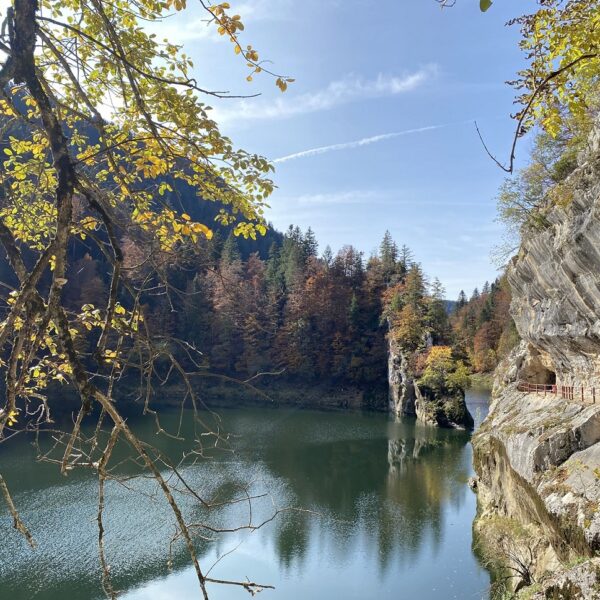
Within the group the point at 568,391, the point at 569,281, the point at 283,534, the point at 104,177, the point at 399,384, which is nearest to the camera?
the point at 104,177

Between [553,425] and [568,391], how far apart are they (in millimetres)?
3534

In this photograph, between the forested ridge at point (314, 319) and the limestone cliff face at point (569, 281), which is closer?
the limestone cliff face at point (569, 281)

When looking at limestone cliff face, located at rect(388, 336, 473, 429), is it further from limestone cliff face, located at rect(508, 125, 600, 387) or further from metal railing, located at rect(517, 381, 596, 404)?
limestone cliff face, located at rect(508, 125, 600, 387)

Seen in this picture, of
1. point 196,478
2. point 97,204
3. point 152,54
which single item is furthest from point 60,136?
point 196,478

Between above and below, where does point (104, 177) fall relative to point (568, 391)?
above

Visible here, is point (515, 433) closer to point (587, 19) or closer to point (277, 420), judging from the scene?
point (587, 19)

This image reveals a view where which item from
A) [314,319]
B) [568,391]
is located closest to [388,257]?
[314,319]

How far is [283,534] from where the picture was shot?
18.1 m

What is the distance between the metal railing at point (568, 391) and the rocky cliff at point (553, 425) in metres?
0.06

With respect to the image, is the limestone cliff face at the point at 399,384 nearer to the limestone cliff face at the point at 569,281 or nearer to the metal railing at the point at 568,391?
the metal railing at the point at 568,391

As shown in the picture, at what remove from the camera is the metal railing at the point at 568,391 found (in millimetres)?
13422

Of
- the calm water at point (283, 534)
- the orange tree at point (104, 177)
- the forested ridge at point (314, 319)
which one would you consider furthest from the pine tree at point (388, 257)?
the orange tree at point (104, 177)

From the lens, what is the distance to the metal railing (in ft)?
44.0

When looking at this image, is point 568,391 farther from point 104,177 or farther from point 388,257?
point 388,257
